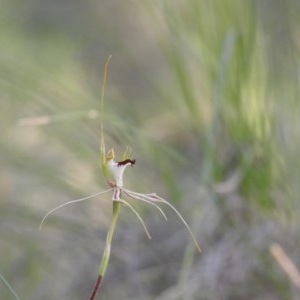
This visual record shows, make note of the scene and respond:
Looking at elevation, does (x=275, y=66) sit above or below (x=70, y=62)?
below

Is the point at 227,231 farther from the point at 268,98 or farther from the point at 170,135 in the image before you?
the point at 170,135

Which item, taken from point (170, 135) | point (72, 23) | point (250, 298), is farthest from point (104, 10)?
point (250, 298)

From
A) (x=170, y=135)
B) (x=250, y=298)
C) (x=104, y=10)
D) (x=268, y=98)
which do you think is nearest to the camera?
(x=250, y=298)

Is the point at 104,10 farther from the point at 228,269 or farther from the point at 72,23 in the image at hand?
the point at 228,269

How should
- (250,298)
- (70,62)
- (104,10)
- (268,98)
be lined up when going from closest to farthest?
1. (250,298)
2. (268,98)
3. (70,62)
4. (104,10)

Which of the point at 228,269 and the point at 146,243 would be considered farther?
the point at 146,243

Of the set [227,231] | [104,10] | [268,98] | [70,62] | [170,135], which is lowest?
[227,231]
